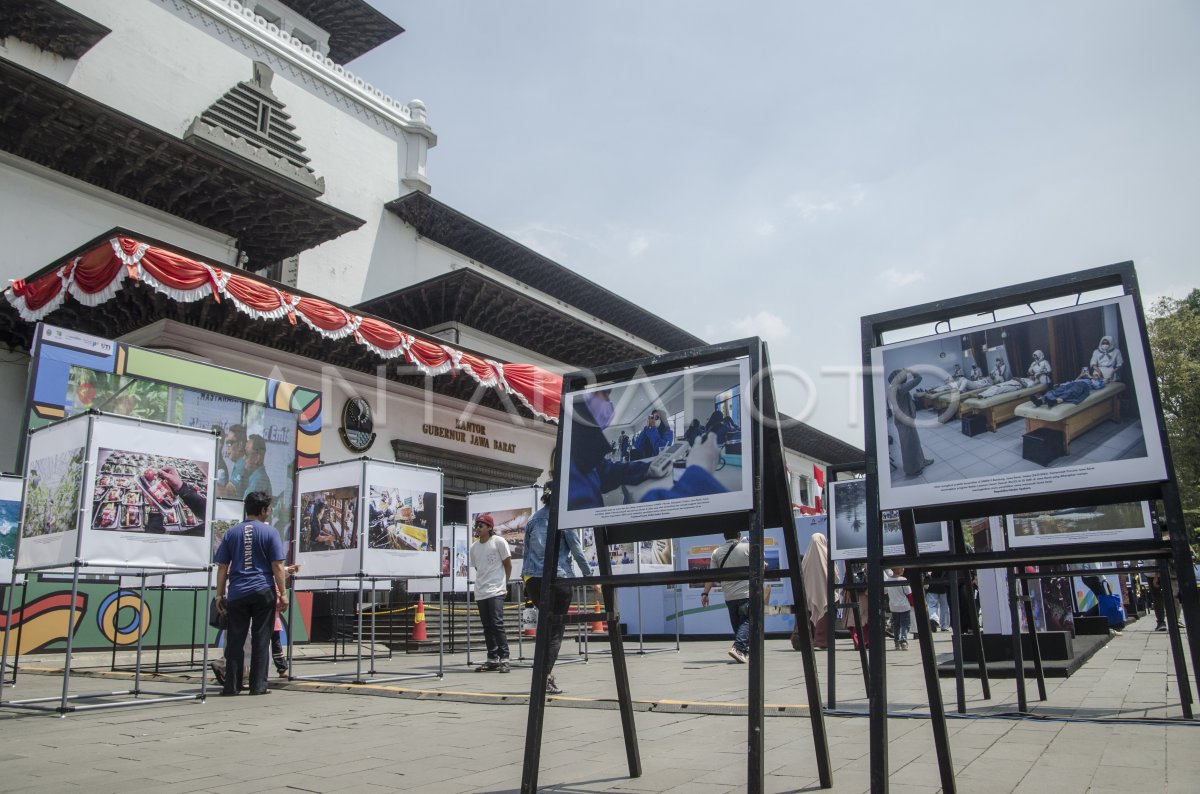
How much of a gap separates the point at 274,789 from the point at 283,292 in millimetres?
12510

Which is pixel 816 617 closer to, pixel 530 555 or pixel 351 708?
pixel 530 555

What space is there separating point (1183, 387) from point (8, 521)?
135 ft

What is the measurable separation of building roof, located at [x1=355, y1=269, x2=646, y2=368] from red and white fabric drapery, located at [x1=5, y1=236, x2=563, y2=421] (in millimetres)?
3128

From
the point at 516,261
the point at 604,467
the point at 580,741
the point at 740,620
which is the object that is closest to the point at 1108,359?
the point at 604,467

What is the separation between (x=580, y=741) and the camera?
194 inches

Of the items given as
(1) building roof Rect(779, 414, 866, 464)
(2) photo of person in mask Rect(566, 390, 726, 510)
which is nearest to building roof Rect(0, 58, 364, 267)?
(2) photo of person in mask Rect(566, 390, 726, 510)

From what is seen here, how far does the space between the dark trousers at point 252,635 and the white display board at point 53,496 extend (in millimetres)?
1543

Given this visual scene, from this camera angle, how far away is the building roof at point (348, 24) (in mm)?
24672

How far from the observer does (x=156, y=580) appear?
11.2 metres

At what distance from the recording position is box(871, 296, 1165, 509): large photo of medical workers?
2887 millimetres

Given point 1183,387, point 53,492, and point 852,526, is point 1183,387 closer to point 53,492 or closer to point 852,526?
point 852,526

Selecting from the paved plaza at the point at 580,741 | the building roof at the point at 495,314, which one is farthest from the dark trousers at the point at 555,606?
the building roof at the point at 495,314

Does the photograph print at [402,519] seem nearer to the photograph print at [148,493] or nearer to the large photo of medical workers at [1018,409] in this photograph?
the photograph print at [148,493]

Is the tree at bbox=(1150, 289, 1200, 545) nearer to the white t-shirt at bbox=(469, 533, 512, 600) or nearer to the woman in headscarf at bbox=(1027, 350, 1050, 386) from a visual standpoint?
the white t-shirt at bbox=(469, 533, 512, 600)
